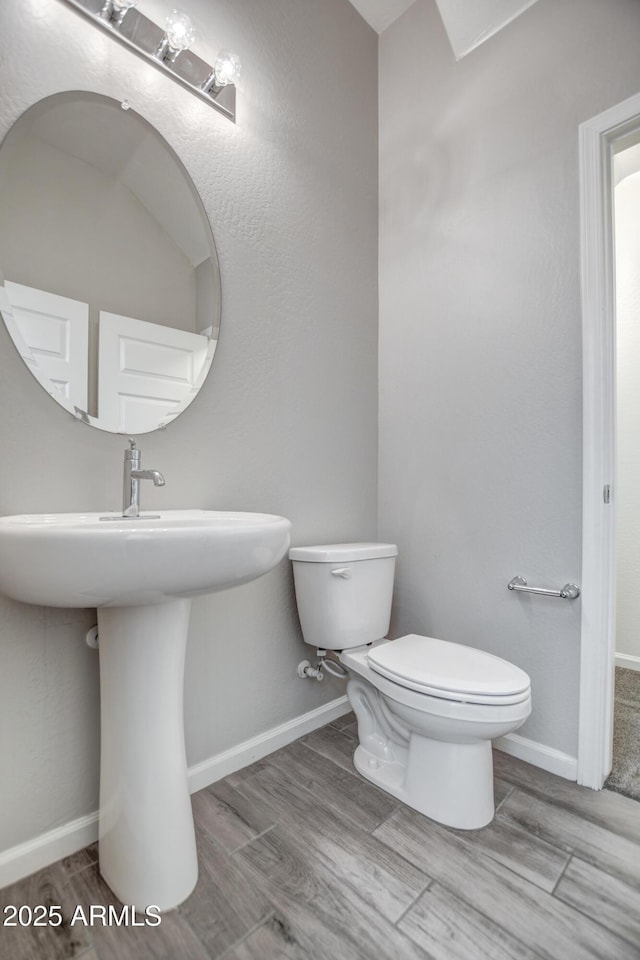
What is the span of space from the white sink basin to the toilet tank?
62 centimetres

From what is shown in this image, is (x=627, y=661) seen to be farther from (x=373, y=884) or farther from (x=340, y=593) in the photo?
(x=373, y=884)

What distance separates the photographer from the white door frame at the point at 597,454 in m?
1.35

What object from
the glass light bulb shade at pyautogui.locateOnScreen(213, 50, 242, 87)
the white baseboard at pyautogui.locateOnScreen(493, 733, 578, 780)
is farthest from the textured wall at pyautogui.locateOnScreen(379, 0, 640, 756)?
the glass light bulb shade at pyautogui.locateOnScreen(213, 50, 242, 87)

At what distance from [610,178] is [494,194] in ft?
1.17

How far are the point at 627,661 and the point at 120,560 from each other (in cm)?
263

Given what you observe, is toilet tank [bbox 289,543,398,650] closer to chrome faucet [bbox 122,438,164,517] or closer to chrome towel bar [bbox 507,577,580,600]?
chrome towel bar [bbox 507,577,580,600]

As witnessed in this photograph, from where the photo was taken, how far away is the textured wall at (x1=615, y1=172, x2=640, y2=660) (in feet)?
7.85

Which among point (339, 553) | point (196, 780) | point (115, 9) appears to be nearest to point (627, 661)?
point (339, 553)

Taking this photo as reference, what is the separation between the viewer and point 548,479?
4.83 feet

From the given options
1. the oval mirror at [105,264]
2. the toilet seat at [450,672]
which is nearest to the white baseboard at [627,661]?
the toilet seat at [450,672]

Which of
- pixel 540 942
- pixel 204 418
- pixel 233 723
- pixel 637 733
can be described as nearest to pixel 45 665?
pixel 233 723

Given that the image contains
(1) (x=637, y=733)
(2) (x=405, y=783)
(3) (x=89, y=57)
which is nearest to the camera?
(3) (x=89, y=57)

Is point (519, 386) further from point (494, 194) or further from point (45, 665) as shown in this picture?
point (45, 665)

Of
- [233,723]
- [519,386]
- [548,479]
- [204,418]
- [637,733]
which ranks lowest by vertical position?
[637,733]
